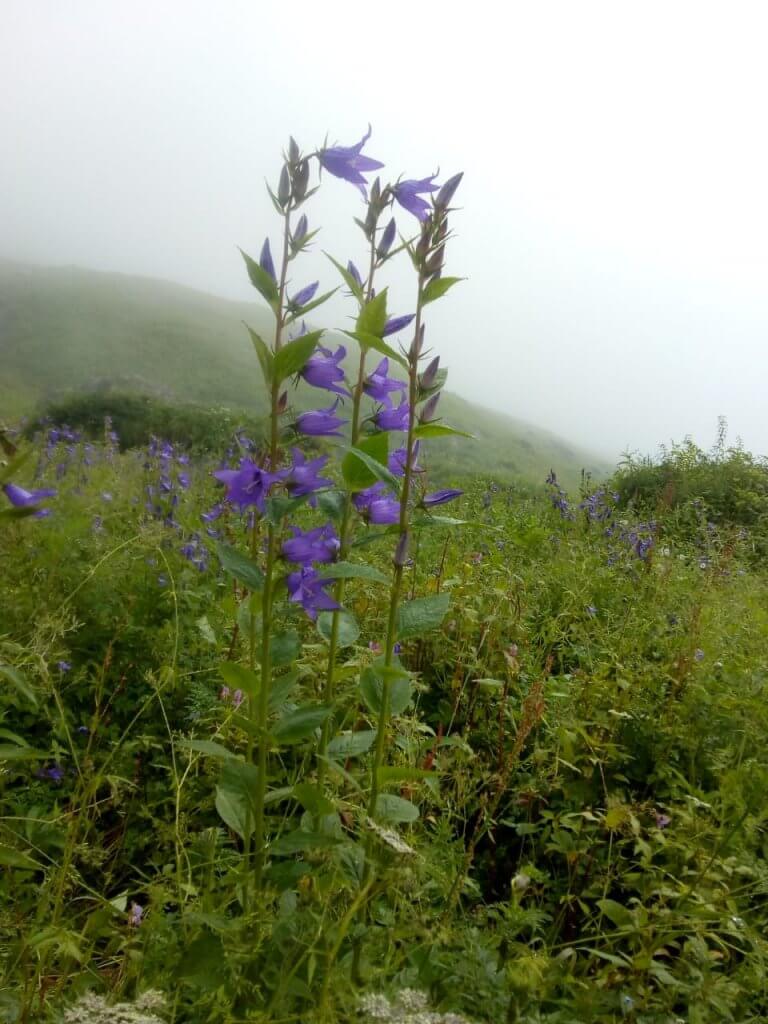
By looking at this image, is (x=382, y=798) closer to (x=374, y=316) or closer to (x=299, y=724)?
(x=299, y=724)

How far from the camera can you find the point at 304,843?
3.86 feet

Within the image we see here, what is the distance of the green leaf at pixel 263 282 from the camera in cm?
116

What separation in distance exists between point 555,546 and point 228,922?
4.49 meters

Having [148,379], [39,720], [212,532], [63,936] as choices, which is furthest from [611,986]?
[148,379]

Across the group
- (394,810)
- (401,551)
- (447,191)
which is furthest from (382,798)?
(447,191)

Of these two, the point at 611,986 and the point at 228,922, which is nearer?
the point at 228,922

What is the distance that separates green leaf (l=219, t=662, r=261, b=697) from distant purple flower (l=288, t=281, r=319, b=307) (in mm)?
739

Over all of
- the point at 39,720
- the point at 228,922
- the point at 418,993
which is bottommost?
the point at 39,720

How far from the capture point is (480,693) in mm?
2672

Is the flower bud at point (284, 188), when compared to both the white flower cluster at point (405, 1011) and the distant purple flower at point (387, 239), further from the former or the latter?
the white flower cluster at point (405, 1011)

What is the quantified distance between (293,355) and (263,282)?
0.57 ft

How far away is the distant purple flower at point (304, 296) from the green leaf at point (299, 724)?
83 centimetres

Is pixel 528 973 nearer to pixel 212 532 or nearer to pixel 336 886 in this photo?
pixel 336 886

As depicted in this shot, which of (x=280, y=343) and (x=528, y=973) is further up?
(x=280, y=343)
